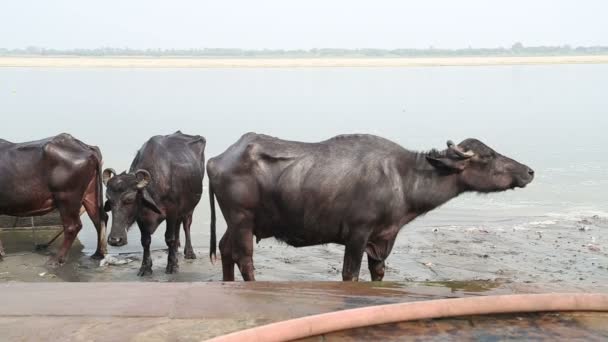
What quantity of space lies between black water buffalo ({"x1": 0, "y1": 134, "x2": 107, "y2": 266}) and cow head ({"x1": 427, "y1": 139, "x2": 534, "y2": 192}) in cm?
436

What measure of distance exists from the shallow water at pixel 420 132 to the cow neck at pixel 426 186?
5.27ft

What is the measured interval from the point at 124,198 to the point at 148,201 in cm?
35

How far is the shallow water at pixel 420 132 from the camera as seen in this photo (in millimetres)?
9188

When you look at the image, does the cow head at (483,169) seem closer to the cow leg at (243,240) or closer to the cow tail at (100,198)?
the cow leg at (243,240)

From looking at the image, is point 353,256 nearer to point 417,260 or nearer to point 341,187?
point 341,187

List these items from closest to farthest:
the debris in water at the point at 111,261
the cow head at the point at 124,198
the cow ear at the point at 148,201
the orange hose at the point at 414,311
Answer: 1. the orange hose at the point at 414,311
2. the cow head at the point at 124,198
3. the cow ear at the point at 148,201
4. the debris in water at the point at 111,261

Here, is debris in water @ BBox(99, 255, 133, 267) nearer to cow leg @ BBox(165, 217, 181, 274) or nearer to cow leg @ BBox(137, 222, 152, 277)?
cow leg @ BBox(137, 222, 152, 277)

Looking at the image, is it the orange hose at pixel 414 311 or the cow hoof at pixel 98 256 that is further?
the cow hoof at pixel 98 256

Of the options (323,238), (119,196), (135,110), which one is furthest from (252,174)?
(135,110)

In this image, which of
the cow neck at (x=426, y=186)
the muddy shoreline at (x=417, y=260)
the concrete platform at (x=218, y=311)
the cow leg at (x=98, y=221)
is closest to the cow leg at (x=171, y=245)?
the muddy shoreline at (x=417, y=260)

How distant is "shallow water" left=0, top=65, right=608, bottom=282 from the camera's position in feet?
30.1

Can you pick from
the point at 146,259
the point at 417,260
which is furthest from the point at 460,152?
the point at 146,259

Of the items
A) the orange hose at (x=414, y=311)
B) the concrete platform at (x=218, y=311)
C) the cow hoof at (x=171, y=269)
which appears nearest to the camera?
the orange hose at (x=414, y=311)

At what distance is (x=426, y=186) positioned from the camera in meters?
6.95
